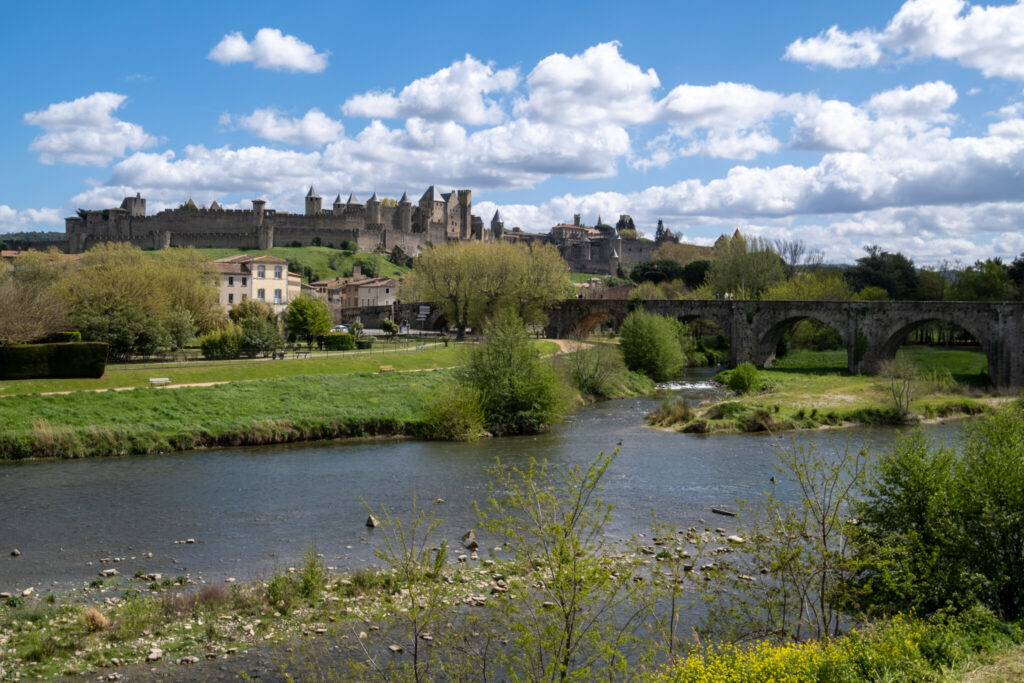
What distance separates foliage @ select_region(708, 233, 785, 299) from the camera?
7425 cm

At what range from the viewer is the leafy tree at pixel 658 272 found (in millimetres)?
95231

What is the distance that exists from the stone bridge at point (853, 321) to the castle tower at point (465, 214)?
7905 cm

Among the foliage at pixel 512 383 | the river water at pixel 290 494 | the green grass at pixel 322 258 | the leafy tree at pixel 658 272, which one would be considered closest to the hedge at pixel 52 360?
the river water at pixel 290 494

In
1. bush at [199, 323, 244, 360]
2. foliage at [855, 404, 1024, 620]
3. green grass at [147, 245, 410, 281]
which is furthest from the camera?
green grass at [147, 245, 410, 281]

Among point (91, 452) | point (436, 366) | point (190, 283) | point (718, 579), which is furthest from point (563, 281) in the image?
point (718, 579)

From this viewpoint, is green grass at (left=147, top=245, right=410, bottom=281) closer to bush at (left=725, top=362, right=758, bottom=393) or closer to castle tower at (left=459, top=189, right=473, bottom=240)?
castle tower at (left=459, top=189, right=473, bottom=240)

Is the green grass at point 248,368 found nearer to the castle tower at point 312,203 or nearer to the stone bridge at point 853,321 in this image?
the stone bridge at point 853,321

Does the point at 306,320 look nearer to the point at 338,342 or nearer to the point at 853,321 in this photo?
the point at 338,342

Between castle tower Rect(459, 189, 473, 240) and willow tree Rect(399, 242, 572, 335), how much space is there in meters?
84.2

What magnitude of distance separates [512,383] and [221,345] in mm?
20065

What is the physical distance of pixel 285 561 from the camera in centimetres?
1600

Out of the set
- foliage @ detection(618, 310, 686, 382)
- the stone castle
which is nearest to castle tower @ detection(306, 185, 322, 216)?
the stone castle

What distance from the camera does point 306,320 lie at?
184 ft

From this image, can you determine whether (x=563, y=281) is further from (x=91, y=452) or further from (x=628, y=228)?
(x=628, y=228)
